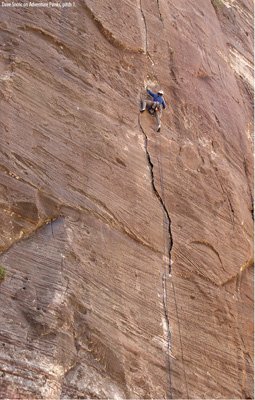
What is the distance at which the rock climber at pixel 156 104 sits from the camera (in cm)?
1325

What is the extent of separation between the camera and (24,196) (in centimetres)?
1061

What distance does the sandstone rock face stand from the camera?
10.0 meters

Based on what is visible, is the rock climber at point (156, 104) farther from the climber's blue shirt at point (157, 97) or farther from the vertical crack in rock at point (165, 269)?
the vertical crack in rock at point (165, 269)

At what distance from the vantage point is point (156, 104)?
13266 mm

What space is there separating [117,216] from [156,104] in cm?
337

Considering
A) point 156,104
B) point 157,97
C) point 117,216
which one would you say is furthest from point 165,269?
point 157,97

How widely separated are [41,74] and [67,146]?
1753 millimetres

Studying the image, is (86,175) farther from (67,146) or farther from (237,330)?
(237,330)

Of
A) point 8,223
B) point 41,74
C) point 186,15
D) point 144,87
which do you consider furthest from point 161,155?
point 186,15

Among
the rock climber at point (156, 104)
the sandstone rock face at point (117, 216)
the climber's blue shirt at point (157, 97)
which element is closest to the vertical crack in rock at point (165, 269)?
the sandstone rock face at point (117, 216)

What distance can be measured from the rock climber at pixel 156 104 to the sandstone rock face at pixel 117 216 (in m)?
0.27

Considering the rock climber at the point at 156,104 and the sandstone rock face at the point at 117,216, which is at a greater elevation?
the rock climber at the point at 156,104

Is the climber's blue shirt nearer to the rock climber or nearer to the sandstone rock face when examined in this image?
the rock climber

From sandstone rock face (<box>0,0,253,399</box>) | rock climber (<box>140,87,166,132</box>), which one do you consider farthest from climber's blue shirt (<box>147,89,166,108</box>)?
sandstone rock face (<box>0,0,253,399</box>)
